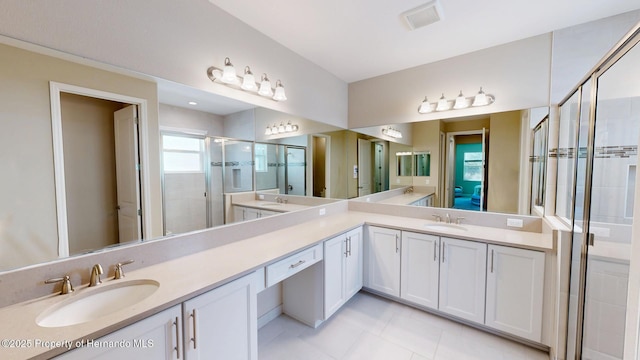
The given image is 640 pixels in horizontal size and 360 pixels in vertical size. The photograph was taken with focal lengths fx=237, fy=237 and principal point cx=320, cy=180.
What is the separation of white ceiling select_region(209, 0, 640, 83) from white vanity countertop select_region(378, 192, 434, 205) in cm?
158

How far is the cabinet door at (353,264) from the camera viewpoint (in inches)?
95.4

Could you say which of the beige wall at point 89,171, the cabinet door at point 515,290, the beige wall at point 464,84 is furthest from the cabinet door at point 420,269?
the beige wall at point 89,171

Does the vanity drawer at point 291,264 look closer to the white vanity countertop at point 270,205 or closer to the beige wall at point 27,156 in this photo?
the white vanity countertop at point 270,205

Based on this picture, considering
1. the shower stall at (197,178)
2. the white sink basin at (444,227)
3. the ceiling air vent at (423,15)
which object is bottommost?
the white sink basin at (444,227)

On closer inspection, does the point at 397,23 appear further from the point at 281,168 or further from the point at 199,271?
the point at 199,271

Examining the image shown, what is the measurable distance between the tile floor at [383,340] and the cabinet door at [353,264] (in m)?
0.24

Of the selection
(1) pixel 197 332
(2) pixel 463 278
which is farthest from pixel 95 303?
(2) pixel 463 278

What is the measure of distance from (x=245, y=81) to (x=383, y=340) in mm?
2518

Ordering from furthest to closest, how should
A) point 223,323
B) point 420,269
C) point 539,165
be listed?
point 420,269 → point 539,165 → point 223,323

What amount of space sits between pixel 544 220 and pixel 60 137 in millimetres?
3538

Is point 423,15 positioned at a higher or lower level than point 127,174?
higher

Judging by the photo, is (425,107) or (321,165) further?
(321,165)

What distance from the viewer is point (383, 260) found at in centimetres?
257

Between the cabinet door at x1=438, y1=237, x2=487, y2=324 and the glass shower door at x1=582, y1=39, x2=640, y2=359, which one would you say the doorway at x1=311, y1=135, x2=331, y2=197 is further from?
the glass shower door at x1=582, y1=39, x2=640, y2=359
